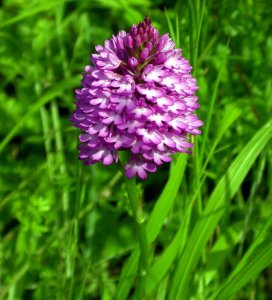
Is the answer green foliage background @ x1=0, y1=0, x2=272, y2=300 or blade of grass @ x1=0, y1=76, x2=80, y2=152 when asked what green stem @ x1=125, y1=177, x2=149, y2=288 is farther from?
blade of grass @ x1=0, y1=76, x2=80, y2=152

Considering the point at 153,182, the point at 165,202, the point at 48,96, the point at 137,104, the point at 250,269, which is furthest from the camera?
the point at 153,182

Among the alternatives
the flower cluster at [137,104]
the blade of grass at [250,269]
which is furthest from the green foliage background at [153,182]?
the flower cluster at [137,104]

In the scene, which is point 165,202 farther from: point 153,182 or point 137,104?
point 153,182

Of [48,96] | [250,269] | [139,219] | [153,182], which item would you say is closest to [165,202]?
[139,219]

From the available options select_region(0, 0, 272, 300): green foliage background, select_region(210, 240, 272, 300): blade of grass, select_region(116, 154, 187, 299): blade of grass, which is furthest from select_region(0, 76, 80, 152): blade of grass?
select_region(210, 240, 272, 300): blade of grass

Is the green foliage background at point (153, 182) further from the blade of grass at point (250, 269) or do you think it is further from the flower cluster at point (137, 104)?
the flower cluster at point (137, 104)

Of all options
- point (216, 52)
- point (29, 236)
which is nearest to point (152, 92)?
point (29, 236)

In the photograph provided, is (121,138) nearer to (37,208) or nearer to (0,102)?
(37,208)
